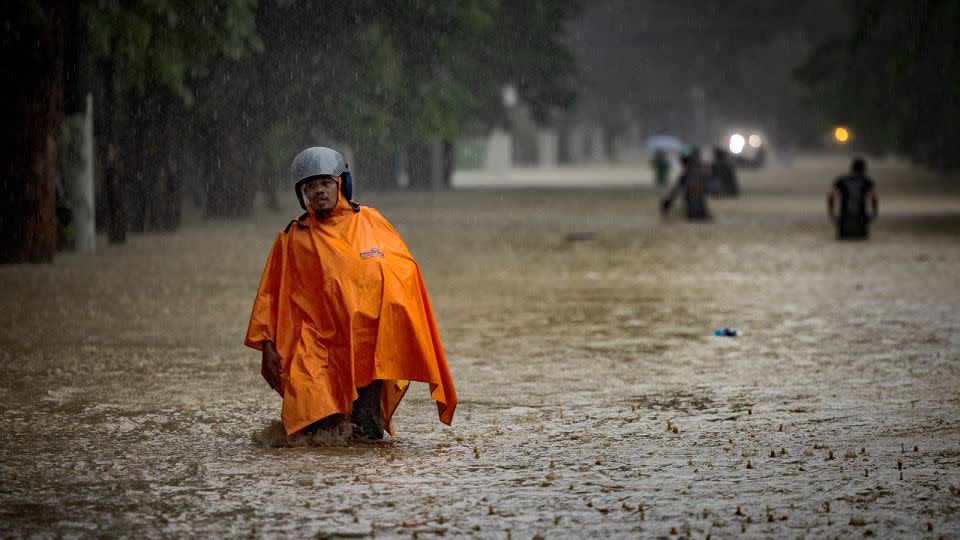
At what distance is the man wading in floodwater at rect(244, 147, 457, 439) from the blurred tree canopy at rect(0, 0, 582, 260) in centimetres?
1167

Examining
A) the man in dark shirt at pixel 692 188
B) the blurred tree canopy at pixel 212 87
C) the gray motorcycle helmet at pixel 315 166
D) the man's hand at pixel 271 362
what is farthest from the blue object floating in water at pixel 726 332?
the man in dark shirt at pixel 692 188

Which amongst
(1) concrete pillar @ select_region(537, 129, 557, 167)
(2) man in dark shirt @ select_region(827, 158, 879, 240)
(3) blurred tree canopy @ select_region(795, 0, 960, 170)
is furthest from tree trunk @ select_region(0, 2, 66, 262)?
(1) concrete pillar @ select_region(537, 129, 557, 167)

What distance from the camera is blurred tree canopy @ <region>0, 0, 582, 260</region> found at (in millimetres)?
19281

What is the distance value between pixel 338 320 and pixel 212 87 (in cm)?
2260

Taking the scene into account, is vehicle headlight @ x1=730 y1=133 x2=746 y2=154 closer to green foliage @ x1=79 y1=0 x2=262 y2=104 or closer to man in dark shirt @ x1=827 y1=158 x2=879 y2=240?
man in dark shirt @ x1=827 y1=158 x2=879 y2=240

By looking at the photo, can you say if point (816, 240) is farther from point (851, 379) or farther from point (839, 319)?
point (851, 379)

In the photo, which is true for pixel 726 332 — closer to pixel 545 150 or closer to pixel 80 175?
pixel 80 175

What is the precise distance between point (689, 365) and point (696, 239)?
14630mm

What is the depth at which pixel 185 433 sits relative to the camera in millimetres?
8062

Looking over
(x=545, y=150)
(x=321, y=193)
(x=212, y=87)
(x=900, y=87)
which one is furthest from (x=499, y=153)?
(x=321, y=193)

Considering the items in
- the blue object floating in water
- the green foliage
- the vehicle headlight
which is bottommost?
the blue object floating in water

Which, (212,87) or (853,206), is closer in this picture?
(853,206)

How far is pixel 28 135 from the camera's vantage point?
1916 centimetres

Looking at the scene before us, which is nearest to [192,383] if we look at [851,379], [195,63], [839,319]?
[851,379]
